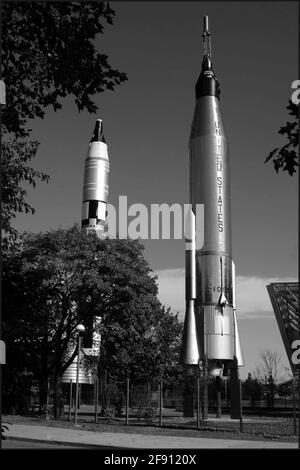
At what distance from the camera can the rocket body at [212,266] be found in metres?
42.6

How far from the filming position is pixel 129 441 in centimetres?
1691

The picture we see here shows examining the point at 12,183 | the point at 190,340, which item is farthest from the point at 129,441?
the point at 190,340

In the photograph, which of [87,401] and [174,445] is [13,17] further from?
[87,401]

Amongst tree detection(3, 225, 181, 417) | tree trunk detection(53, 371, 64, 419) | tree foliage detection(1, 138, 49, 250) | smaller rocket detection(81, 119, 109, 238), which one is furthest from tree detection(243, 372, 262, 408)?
tree foliage detection(1, 138, 49, 250)

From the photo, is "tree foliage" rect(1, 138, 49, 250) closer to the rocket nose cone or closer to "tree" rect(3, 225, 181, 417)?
"tree" rect(3, 225, 181, 417)

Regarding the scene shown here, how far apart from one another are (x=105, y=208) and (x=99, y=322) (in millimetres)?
22657

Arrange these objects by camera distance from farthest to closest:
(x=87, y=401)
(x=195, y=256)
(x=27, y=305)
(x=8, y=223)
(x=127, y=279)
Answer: (x=87, y=401)
(x=195, y=256)
(x=127, y=279)
(x=8, y=223)
(x=27, y=305)

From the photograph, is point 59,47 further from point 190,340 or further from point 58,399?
point 190,340

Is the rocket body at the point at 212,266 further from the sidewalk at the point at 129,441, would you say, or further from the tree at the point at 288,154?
A: the tree at the point at 288,154

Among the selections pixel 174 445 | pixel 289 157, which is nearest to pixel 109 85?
pixel 289 157

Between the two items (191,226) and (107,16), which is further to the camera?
(191,226)

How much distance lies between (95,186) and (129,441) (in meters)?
41.0

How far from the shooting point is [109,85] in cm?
866

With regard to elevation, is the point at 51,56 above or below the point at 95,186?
below
